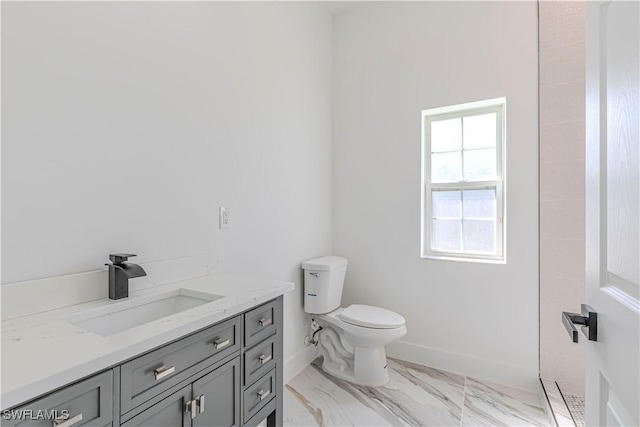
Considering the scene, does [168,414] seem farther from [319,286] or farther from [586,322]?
[319,286]

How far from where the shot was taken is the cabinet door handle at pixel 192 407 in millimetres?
968

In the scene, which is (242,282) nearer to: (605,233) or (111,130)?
(111,130)

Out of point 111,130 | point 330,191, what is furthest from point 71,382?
point 330,191

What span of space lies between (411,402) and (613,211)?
1.74m

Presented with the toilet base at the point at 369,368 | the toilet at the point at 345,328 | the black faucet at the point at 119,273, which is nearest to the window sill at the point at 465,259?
the toilet at the point at 345,328

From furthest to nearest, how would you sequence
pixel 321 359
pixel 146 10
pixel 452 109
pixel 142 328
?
pixel 321 359, pixel 452 109, pixel 146 10, pixel 142 328

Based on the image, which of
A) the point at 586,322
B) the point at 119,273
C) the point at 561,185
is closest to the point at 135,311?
the point at 119,273

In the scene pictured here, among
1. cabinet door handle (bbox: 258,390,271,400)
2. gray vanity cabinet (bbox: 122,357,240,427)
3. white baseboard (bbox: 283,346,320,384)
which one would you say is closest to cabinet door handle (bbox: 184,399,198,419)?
gray vanity cabinet (bbox: 122,357,240,427)

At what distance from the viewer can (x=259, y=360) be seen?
127 centimetres

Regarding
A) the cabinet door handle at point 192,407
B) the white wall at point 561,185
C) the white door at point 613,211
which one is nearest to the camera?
the white door at point 613,211

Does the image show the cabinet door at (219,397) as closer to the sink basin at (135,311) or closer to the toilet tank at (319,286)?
the sink basin at (135,311)

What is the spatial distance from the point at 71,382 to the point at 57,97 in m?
0.95

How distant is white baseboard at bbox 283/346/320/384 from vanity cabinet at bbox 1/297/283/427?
30.6 inches

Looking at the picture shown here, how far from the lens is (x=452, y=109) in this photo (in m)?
2.34
